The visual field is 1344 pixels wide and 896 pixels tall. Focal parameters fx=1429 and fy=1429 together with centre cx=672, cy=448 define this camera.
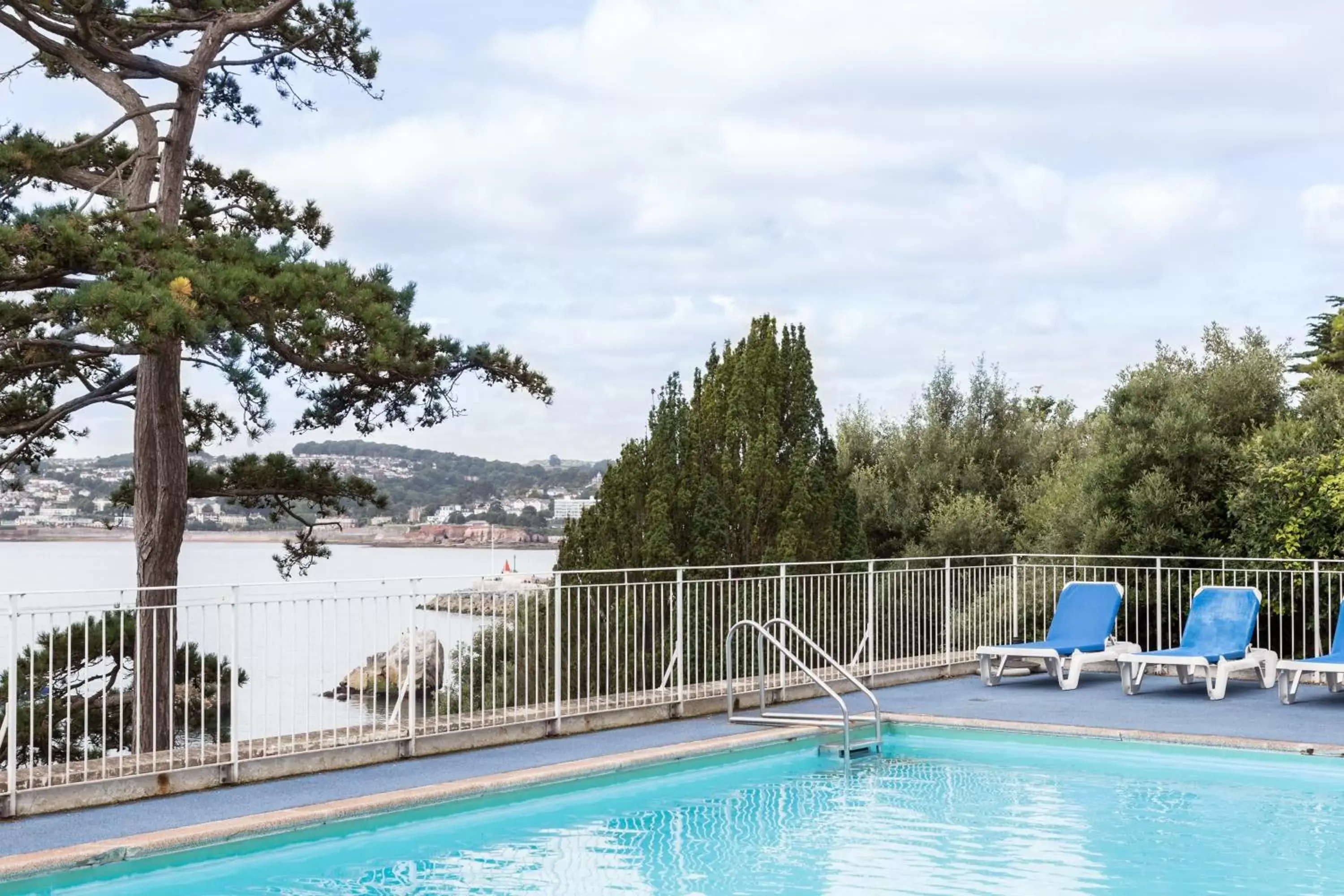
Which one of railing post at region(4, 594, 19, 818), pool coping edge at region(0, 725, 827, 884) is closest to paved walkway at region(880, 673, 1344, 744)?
pool coping edge at region(0, 725, 827, 884)

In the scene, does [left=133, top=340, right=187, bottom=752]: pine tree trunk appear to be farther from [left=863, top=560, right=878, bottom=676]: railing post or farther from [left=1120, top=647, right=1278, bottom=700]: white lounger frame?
[left=1120, top=647, right=1278, bottom=700]: white lounger frame

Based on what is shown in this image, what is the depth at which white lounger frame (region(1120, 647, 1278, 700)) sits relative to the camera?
1234 centimetres

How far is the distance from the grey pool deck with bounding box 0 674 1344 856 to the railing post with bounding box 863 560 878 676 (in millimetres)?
312

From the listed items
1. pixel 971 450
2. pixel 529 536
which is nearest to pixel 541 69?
pixel 529 536

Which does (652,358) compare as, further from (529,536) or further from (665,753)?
(665,753)

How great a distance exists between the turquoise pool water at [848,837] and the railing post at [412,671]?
1.06 meters

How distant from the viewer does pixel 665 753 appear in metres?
9.26

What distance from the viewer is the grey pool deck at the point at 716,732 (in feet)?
23.8

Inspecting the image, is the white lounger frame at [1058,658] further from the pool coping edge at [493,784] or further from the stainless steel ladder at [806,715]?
the stainless steel ladder at [806,715]

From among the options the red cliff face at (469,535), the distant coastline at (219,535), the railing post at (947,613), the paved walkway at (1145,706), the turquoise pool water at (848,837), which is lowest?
the turquoise pool water at (848,837)

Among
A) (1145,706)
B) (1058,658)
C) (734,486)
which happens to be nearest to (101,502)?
(734,486)

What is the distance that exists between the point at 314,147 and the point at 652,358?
287 inches

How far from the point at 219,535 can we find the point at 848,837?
10859mm

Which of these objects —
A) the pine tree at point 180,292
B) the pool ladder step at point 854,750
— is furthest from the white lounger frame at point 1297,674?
the pine tree at point 180,292
